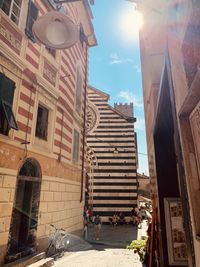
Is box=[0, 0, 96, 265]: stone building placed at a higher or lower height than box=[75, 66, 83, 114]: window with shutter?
lower

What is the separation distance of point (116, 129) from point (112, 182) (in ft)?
17.0

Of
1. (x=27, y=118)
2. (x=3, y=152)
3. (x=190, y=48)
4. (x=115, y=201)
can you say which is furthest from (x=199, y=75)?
(x=115, y=201)

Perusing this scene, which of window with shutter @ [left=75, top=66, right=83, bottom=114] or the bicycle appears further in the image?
window with shutter @ [left=75, top=66, right=83, bottom=114]

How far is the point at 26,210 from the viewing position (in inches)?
272

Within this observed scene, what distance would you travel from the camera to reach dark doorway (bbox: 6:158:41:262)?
6329 mm

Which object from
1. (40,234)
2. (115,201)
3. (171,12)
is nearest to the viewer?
(171,12)

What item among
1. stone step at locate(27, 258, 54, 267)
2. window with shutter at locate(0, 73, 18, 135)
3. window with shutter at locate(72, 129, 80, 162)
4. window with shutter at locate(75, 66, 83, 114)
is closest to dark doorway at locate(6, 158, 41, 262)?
stone step at locate(27, 258, 54, 267)

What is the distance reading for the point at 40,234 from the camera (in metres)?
7.01

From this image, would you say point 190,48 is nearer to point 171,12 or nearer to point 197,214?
point 171,12

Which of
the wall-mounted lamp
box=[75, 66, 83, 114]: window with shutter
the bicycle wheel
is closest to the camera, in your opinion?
the wall-mounted lamp

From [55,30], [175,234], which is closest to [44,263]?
[175,234]

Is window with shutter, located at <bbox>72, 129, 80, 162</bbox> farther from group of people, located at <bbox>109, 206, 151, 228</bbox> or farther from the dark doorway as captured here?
group of people, located at <bbox>109, 206, 151, 228</bbox>

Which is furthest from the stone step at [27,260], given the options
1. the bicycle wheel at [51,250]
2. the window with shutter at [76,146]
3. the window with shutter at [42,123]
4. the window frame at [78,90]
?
the window frame at [78,90]

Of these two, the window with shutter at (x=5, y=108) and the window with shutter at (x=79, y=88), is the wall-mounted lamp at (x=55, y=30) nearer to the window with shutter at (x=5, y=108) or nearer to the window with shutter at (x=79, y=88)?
the window with shutter at (x=5, y=108)
